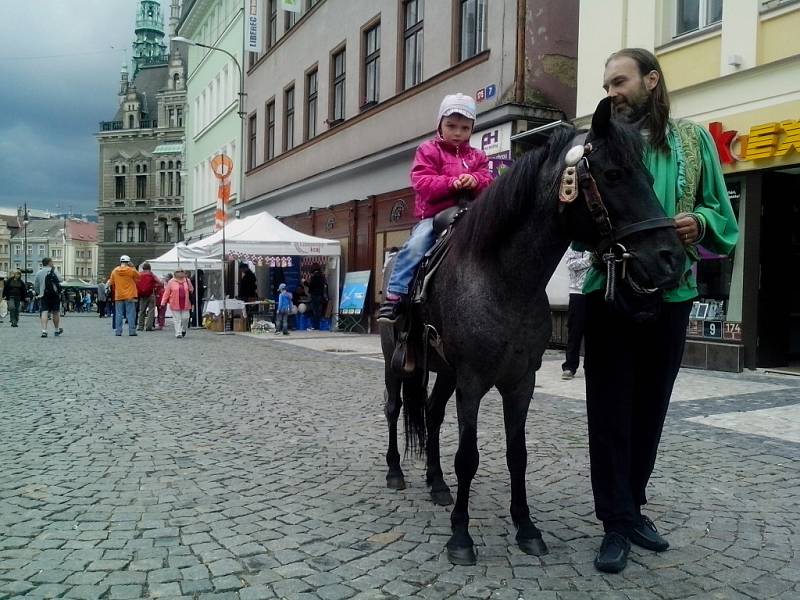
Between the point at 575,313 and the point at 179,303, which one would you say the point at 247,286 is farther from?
the point at 575,313

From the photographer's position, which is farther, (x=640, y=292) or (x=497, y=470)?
(x=497, y=470)

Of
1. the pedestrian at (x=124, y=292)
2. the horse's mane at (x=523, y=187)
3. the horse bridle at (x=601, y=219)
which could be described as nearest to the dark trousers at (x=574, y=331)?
the horse's mane at (x=523, y=187)

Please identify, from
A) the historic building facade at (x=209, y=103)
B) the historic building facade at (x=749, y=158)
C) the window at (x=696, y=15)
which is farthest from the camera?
the historic building facade at (x=209, y=103)

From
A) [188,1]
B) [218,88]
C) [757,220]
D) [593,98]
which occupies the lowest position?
[757,220]

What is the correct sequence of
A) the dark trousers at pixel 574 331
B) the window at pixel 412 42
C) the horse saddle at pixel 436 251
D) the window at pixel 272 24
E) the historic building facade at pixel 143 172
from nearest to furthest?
the horse saddle at pixel 436 251, the dark trousers at pixel 574 331, the window at pixel 412 42, the window at pixel 272 24, the historic building facade at pixel 143 172

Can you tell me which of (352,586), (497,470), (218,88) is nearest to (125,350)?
(497,470)

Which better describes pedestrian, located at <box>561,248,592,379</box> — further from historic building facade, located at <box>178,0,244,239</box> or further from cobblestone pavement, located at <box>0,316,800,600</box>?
historic building facade, located at <box>178,0,244,239</box>

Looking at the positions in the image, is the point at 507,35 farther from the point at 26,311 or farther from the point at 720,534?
→ the point at 26,311

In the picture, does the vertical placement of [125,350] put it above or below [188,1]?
below

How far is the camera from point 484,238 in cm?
319

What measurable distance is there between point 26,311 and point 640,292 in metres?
45.8

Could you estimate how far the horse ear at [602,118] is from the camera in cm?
262

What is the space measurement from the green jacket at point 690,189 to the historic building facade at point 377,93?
360 inches

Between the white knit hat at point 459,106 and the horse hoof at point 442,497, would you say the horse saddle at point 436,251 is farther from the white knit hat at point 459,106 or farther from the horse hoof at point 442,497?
the horse hoof at point 442,497
